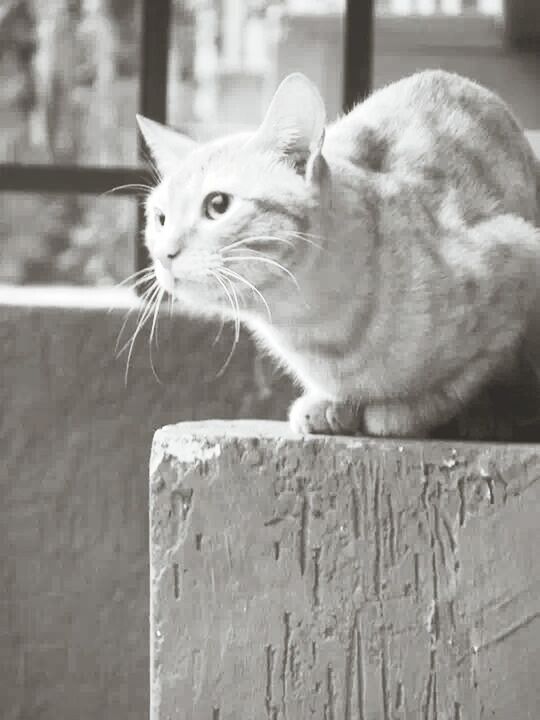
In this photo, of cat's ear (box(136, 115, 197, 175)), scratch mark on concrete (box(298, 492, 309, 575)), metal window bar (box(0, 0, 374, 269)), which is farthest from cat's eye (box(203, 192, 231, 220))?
metal window bar (box(0, 0, 374, 269))

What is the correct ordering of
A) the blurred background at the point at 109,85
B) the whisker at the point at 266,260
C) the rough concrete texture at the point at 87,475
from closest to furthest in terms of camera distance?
the whisker at the point at 266,260, the rough concrete texture at the point at 87,475, the blurred background at the point at 109,85

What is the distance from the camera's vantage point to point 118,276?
2447 mm

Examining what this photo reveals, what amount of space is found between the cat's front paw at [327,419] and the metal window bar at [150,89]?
0.92 meters

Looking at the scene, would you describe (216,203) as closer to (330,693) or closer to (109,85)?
(330,693)

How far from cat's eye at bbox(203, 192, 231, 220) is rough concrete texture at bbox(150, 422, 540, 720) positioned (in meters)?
0.27

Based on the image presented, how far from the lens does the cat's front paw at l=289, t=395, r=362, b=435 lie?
126cm

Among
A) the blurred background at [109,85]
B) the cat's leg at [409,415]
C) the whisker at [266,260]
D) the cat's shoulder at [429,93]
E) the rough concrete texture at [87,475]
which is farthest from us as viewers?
the blurred background at [109,85]

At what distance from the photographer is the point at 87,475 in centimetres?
200

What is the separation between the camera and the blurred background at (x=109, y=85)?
2441 mm

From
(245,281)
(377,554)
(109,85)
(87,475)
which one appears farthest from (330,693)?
(109,85)

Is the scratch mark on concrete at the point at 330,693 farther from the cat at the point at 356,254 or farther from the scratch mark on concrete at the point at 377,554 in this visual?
the cat at the point at 356,254

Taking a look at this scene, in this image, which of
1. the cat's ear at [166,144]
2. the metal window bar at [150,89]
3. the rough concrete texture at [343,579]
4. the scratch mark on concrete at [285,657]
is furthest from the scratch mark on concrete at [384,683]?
the metal window bar at [150,89]

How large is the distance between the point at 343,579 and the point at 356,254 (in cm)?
38

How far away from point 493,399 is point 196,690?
0.54 meters
